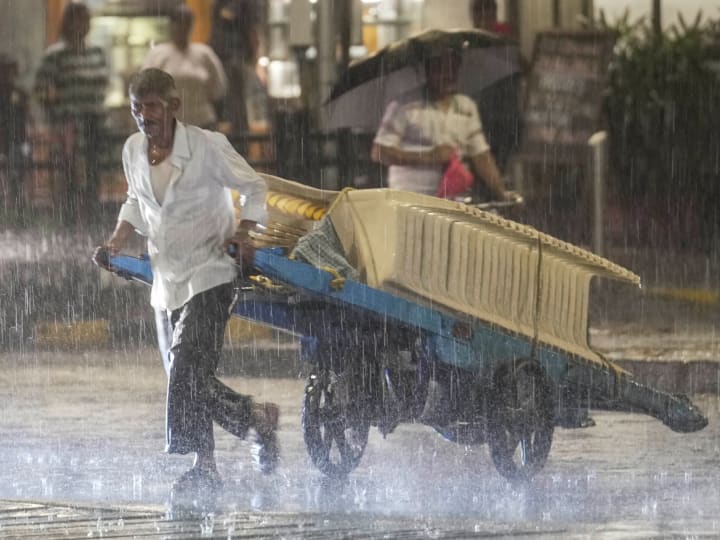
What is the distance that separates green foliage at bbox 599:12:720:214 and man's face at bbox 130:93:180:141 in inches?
454

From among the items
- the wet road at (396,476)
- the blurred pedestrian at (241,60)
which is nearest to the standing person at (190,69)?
the blurred pedestrian at (241,60)

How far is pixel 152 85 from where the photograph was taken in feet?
26.5

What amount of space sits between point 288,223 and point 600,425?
8.06ft

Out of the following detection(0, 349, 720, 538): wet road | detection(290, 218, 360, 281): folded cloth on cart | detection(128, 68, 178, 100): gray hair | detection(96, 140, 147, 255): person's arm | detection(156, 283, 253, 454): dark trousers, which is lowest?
detection(0, 349, 720, 538): wet road

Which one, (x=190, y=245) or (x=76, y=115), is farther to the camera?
(x=76, y=115)

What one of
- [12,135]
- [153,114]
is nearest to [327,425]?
[153,114]

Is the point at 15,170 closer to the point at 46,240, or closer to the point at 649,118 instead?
the point at 46,240

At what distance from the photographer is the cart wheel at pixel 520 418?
8.41 meters

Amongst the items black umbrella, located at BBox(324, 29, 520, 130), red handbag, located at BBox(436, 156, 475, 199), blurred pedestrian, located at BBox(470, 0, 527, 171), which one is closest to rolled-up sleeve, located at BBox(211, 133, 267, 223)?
red handbag, located at BBox(436, 156, 475, 199)

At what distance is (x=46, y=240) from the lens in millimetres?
18234

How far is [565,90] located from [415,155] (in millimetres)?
4018

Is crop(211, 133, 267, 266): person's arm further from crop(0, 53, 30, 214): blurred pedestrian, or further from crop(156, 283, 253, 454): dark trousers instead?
crop(0, 53, 30, 214): blurred pedestrian

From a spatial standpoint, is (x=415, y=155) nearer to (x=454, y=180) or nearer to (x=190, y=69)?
(x=454, y=180)

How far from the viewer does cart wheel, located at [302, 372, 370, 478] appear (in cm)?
844
